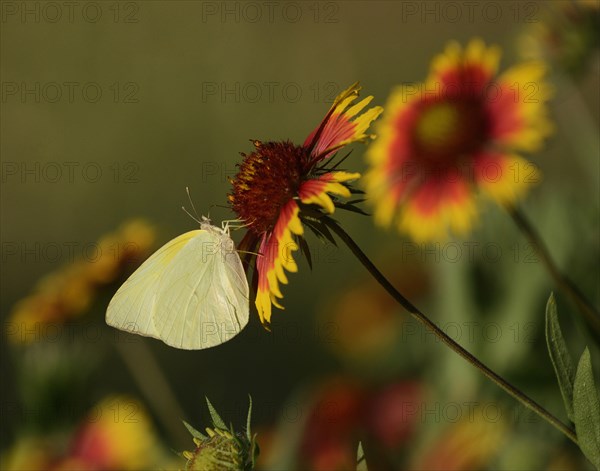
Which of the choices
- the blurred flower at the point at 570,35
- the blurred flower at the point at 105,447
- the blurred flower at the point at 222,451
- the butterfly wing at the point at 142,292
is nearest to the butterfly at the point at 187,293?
the butterfly wing at the point at 142,292

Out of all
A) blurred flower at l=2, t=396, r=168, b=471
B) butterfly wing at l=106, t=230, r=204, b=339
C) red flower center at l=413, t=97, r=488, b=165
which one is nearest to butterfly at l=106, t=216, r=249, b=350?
butterfly wing at l=106, t=230, r=204, b=339

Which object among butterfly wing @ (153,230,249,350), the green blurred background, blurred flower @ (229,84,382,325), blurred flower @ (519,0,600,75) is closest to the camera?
blurred flower @ (229,84,382,325)

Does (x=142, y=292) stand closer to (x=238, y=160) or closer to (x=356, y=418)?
(x=356, y=418)

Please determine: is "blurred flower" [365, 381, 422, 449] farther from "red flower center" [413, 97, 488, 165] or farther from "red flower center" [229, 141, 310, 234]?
"red flower center" [229, 141, 310, 234]

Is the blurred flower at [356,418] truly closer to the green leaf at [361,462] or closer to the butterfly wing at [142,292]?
the butterfly wing at [142,292]

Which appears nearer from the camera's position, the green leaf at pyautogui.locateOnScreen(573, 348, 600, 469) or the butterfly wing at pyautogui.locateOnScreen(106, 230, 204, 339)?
the green leaf at pyautogui.locateOnScreen(573, 348, 600, 469)

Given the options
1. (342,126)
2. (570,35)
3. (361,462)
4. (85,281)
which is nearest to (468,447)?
(361,462)
